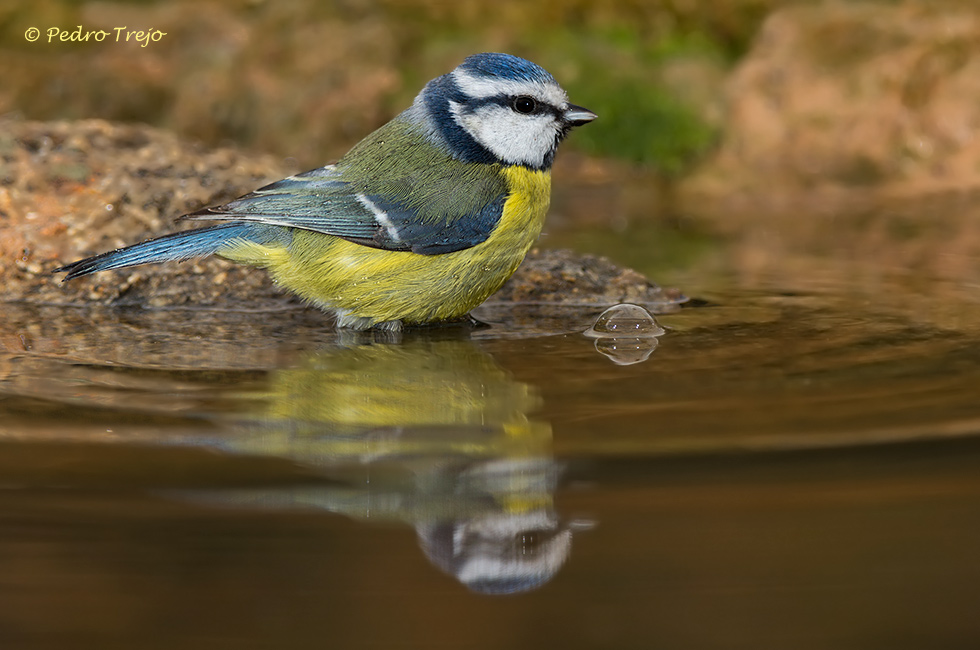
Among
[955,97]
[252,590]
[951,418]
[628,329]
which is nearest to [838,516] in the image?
[951,418]

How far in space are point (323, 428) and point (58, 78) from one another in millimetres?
5617

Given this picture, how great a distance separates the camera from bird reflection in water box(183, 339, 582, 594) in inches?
72.5

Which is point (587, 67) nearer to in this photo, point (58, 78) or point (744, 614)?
point (58, 78)

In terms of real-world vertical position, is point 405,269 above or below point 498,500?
above

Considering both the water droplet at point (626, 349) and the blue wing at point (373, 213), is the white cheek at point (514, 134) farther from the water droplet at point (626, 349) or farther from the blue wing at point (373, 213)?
the water droplet at point (626, 349)

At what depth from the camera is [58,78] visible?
7270 millimetres

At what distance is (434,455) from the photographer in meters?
2.28

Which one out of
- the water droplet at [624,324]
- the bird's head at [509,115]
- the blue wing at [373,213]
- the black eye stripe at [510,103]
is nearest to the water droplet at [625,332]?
the water droplet at [624,324]

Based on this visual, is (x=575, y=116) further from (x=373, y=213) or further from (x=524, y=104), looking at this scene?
(x=373, y=213)

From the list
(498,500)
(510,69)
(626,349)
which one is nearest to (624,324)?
(626,349)

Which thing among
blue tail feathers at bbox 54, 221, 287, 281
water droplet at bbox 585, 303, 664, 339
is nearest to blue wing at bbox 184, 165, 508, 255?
blue tail feathers at bbox 54, 221, 287, 281

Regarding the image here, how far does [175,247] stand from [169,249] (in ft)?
0.07
